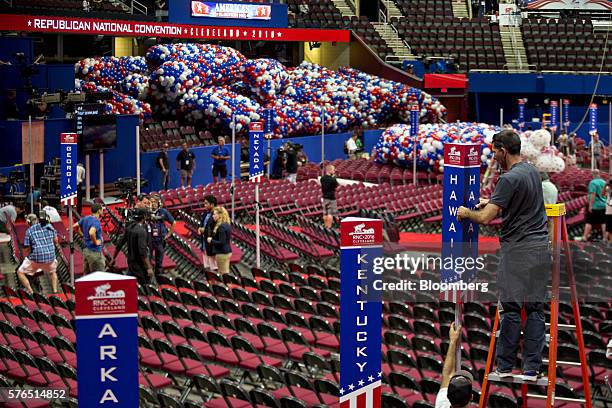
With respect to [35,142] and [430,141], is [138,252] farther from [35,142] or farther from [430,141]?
[430,141]

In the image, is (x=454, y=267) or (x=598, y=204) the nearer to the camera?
(x=454, y=267)

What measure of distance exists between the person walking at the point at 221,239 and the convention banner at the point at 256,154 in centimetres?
163

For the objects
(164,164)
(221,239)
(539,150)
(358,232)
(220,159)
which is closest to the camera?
(358,232)

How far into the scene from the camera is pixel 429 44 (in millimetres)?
38719

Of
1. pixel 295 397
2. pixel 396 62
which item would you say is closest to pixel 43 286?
pixel 295 397

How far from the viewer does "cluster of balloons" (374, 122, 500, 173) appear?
25.3 m

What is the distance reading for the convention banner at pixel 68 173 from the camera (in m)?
14.9

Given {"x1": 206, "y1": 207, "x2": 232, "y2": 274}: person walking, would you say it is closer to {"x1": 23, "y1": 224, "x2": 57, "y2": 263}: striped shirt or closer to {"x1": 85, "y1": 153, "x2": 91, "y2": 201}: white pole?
{"x1": 23, "y1": 224, "x2": 57, "y2": 263}: striped shirt

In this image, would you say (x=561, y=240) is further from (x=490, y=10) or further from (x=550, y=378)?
(x=490, y=10)

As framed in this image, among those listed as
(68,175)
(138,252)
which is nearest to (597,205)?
(138,252)

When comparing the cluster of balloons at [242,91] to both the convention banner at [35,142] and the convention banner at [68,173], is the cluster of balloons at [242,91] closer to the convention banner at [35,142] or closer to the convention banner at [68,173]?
the convention banner at [35,142]

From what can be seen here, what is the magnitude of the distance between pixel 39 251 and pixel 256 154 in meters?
4.12

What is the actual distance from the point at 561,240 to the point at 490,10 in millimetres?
39907

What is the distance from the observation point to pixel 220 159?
24.9m
